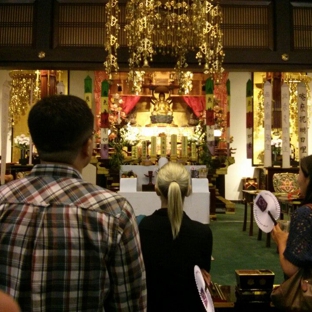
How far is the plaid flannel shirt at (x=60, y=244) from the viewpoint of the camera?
856 millimetres

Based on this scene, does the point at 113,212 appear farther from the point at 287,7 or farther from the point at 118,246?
the point at 287,7

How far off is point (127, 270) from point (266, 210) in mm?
983

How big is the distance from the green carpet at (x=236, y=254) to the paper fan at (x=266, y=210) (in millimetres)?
1992

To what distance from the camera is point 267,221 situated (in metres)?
1.73

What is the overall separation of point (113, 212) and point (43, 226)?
0.49 ft

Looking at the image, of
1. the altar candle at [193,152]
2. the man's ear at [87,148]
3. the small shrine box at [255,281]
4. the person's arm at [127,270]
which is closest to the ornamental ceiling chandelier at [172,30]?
the small shrine box at [255,281]

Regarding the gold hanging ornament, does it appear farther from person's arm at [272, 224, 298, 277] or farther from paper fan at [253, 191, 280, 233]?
person's arm at [272, 224, 298, 277]

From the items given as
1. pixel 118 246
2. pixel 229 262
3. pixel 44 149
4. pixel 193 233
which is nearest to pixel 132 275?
pixel 118 246

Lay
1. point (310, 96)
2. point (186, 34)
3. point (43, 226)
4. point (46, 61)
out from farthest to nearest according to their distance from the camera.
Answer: point (310, 96) → point (186, 34) → point (46, 61) → point (43, 226)

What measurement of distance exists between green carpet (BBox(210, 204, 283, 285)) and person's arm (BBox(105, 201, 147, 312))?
2814 millimetres

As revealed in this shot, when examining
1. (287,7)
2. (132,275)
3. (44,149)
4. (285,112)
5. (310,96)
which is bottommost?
(132,275)

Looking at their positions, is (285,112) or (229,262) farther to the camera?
(285,112)

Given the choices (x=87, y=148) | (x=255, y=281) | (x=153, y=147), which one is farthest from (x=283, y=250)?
(x=153, y=147)

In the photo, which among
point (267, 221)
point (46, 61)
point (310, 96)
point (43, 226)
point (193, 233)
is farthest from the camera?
point (310, 96)
